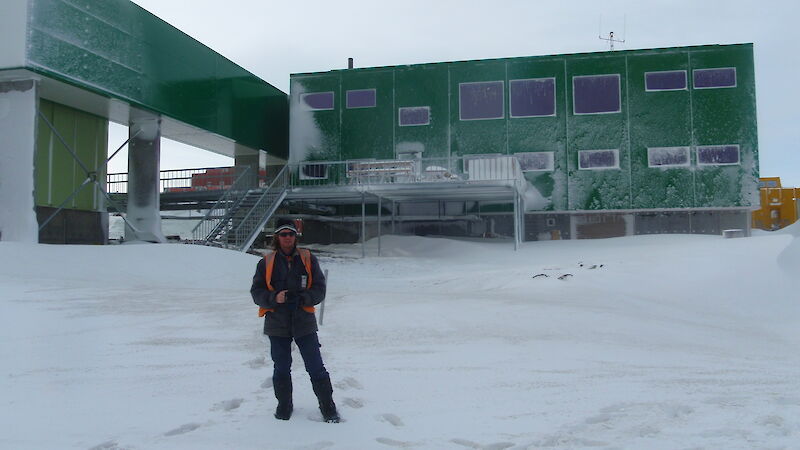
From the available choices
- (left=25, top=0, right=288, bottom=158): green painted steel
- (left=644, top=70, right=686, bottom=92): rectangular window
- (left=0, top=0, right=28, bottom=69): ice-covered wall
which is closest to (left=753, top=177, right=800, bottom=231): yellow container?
(left=644, top=70, right=686, bottom=92): rectangular window

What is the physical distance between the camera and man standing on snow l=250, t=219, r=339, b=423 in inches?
185

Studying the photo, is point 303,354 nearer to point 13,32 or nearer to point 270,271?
point 270,271

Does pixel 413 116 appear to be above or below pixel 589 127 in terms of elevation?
above

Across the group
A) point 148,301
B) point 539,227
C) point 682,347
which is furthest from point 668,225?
point 148,301

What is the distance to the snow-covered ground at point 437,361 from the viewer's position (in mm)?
4465

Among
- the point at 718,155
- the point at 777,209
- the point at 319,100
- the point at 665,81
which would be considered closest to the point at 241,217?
the point at 319,100

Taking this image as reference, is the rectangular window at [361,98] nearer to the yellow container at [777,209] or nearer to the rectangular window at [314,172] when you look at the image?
the rectangular window at [314,172]

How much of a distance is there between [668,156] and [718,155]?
5.90 ft

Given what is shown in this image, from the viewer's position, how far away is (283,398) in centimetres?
473

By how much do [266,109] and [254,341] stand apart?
2181 centimetres

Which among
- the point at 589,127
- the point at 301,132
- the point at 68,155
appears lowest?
the point at 68,155

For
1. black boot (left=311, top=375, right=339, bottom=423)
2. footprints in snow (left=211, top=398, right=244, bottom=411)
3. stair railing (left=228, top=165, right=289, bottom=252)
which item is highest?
stair railing (left=228, top=165, right=289, bottom=252)

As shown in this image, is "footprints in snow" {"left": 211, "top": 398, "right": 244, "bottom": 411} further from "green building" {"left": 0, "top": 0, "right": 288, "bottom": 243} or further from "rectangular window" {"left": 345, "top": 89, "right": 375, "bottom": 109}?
"rectangular window" {"left": 345, "top": 89, "right": 375, "bottom": 109}

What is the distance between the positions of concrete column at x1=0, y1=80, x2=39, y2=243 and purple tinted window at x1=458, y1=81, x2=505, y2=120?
1552 cm
